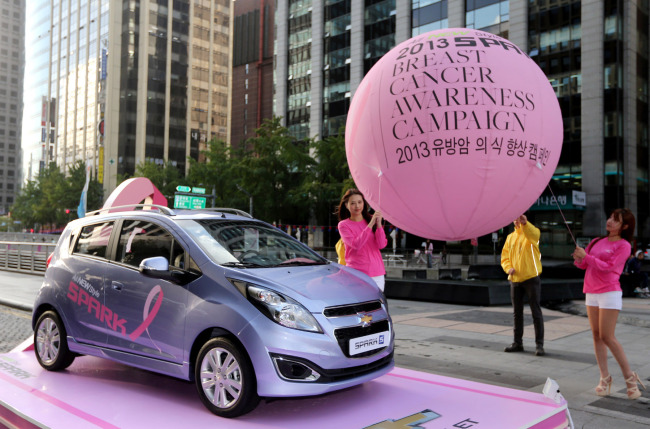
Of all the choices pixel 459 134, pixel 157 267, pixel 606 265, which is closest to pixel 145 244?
pixel 157 267

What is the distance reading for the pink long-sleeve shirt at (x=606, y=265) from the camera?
5.69 metres

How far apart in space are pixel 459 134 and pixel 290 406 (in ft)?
8.01

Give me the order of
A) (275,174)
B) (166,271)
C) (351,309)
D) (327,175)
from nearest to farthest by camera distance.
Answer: (351,309), (166,271), (327,175), (275,174)

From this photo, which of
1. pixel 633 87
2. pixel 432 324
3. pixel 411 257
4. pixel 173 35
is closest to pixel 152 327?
pixel 432 324

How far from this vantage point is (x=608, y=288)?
226 inches

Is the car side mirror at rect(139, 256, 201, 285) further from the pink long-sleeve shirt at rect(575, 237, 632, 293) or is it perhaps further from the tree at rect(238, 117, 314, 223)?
the tree at rect(238, 117, 314, 223)

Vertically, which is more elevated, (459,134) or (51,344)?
(459,134)

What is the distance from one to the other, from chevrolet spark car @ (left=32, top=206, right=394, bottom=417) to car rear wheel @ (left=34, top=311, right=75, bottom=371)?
1cm

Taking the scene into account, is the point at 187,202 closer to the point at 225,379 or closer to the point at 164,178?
the point at 164,178

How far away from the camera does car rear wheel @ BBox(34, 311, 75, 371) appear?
5.60 metres

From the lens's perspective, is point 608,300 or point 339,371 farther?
point 608,300

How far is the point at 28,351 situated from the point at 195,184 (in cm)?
4662

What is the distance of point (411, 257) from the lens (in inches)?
1478

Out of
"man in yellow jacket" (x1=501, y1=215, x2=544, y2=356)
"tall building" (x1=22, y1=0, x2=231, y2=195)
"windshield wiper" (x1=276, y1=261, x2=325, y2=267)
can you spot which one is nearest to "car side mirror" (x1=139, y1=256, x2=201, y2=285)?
"windshield wiper" (x1=276, y1=261, x2=325, y2=267)
